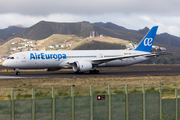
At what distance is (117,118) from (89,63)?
31896mm

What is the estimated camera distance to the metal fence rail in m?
10.0

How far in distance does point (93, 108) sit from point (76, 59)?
112 ft

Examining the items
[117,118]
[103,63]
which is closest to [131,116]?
[117,118]

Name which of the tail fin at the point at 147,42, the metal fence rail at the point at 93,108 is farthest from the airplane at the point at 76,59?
the metal fence rail at the point at 93,108

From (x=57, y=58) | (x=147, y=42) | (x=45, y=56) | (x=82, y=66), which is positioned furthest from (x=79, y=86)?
(x=147, y=42)

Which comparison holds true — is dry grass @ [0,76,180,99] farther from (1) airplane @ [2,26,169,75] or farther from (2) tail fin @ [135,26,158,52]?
(2) tail fin @ [135,26,158,52]

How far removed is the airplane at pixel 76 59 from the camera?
133 ft

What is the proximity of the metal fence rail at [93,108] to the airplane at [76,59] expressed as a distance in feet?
97.6

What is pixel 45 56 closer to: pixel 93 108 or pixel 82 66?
pixel 82 66

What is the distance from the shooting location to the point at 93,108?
11.0 m

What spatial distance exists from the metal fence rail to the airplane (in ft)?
97.6

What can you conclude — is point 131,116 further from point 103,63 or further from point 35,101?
point 103,63

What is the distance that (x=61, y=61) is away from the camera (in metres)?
43.4

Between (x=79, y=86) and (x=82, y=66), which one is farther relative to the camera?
(x=82, y=66)
